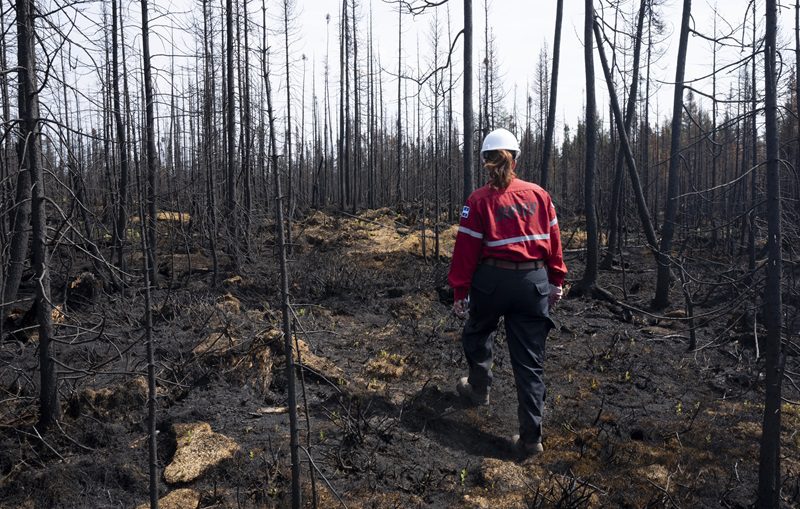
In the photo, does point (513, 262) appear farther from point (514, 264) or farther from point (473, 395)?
point (473, 395)

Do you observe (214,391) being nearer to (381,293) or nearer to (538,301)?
(538,301)

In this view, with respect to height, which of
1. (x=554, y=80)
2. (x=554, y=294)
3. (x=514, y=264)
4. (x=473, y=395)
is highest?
(x=554, y=80)

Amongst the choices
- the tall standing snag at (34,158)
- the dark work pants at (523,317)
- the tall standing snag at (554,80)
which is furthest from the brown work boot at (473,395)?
the tall standing snag at (554,80)

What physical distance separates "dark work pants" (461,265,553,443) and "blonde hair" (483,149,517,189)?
0.59 metres

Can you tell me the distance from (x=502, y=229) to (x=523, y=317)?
2.10 ft

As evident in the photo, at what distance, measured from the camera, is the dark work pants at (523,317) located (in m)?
3.78

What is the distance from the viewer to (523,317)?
3.87 metres

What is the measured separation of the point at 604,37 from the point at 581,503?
8022 millimetres

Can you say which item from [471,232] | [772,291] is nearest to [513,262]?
[471,232]

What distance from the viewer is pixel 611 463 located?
3.67 meters

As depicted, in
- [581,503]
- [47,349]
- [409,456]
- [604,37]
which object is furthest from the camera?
[604,37]

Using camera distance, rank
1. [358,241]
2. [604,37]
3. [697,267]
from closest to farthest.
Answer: [604,37] < [697,267] < [358,241]

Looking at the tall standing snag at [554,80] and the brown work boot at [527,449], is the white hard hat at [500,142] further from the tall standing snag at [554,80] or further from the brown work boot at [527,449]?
the tall standing snag at [554,80]

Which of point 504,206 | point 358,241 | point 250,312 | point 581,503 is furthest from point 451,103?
point 581,503
